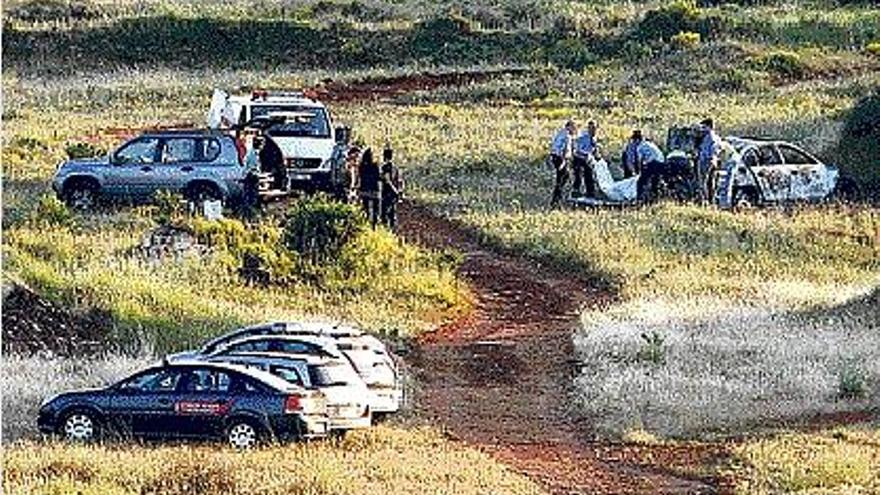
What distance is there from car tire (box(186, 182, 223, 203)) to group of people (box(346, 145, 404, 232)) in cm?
204

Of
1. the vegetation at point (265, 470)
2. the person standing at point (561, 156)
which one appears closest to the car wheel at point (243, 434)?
the vegetation at point (265, 470)

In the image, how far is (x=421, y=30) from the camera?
69.8 metres

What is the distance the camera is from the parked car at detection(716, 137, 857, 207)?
3691cm

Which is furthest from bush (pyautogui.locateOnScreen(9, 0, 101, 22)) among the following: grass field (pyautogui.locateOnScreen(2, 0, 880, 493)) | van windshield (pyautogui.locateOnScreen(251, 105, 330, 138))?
van windshield (pyautogui.locateOnScreen(251, 105, 330, 138))

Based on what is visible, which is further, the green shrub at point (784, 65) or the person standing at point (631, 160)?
the green shrub at point (784, 65)

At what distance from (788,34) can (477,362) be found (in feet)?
139

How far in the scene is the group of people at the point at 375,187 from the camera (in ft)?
108

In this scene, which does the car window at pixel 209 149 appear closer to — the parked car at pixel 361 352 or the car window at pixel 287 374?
the parked car at pixel 361 352

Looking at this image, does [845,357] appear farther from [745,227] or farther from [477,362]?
[745,227]

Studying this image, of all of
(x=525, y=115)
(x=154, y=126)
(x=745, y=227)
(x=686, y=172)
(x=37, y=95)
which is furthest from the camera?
(x=37, y=95)

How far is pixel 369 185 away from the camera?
33250 millimetres

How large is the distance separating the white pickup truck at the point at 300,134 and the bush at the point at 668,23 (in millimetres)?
30988

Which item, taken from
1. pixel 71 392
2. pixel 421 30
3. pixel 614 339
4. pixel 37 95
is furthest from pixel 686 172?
pixel 421 30

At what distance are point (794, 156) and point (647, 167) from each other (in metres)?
2.96
